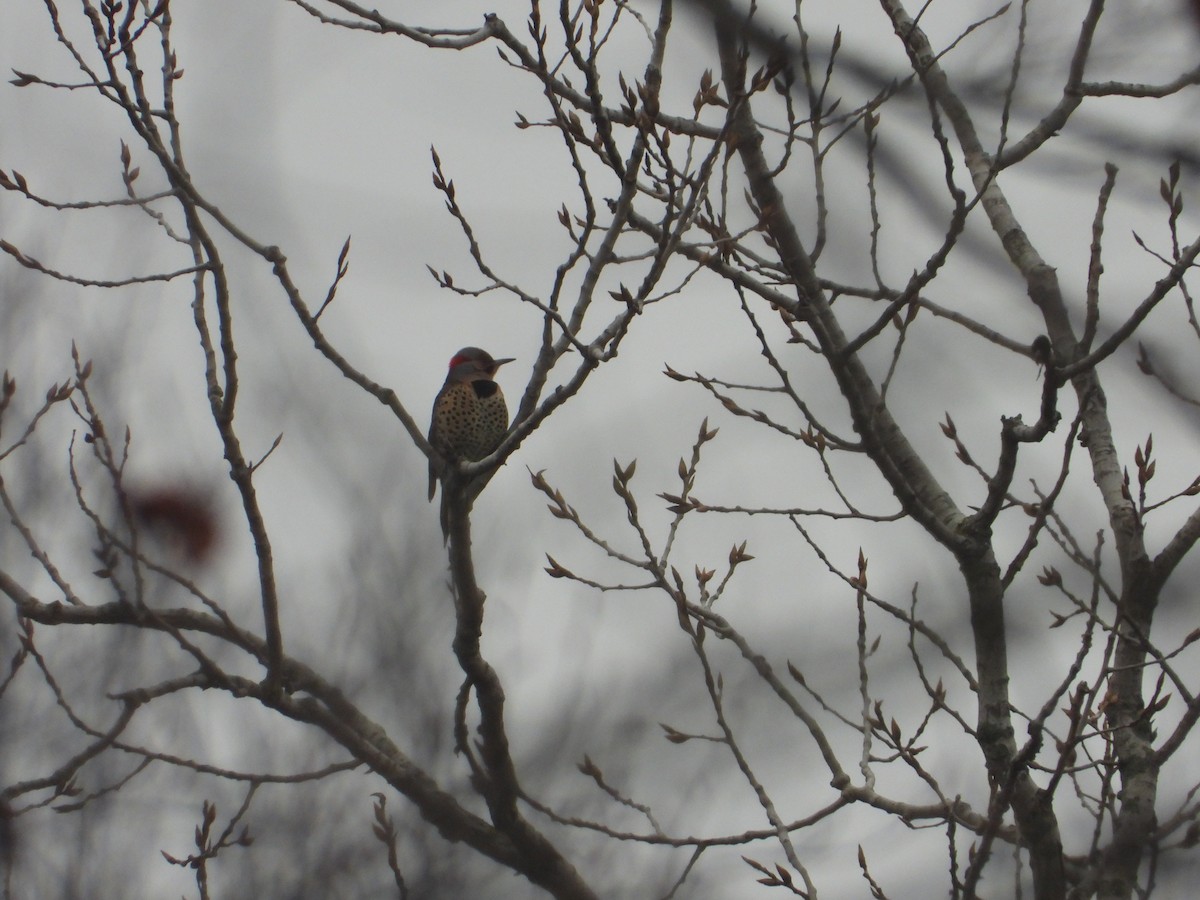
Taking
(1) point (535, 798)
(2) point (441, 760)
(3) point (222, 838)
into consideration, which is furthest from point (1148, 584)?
(3) point (222, 838)

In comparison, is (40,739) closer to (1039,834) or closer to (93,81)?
(93,81)

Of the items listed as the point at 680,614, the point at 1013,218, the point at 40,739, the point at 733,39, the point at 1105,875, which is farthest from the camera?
the point at 40,739

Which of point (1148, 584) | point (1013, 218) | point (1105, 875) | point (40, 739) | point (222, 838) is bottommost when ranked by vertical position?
point (1105, 875)

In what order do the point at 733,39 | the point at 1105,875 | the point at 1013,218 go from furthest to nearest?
the point at 1013,218 < the point at 1105,875 < the point at 733,39

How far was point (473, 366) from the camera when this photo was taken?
8523 millimetres

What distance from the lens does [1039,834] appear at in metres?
3.40

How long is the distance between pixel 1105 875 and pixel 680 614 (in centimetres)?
128

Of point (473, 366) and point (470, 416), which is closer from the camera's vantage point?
point (470, 416)

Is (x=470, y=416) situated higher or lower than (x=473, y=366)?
lower

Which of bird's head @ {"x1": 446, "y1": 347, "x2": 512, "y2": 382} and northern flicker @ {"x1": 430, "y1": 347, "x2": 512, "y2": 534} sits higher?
bird's head @ {"x1": 446, "y1": 347, "x2": 512, "y2": 382}

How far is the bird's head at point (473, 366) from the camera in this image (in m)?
8.44

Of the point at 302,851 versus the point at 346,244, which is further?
the point at 302,851

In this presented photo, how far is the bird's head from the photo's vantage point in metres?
8.44

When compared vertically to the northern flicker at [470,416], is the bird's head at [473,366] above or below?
above
